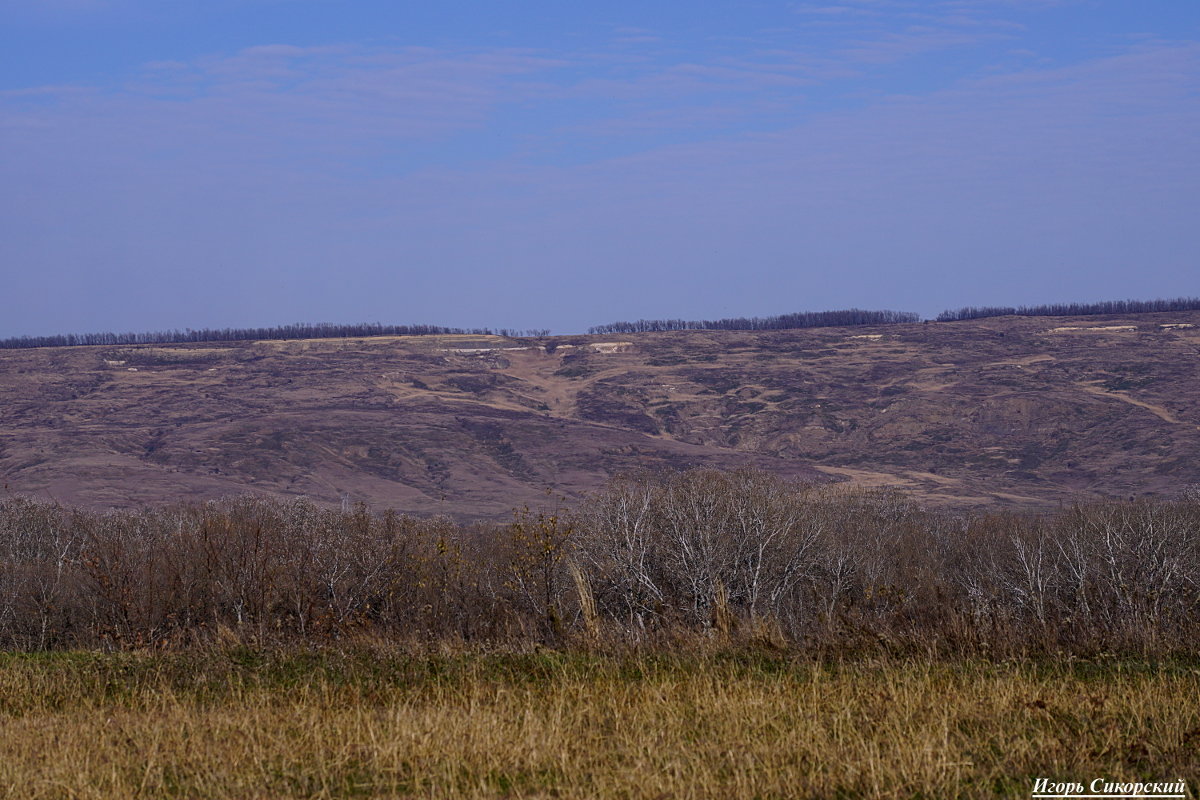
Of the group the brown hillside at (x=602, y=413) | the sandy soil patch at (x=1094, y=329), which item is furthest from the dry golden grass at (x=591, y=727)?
the sandy soil patch at (x=1094, y=329)

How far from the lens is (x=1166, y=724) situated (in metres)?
6.55

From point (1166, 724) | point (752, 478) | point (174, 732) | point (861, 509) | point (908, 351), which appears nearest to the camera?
point (1166, 724)

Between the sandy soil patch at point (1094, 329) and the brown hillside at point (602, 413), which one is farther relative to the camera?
the sandy soil patch at point (1094, 329)

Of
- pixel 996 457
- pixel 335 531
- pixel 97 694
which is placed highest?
pixel 97 694

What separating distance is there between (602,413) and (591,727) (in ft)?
394

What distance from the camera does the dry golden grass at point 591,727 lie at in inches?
234

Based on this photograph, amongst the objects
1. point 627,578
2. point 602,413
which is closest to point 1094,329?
point 602,413

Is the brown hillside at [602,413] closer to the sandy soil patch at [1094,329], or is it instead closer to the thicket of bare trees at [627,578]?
the sandy soil patch at [1094,329]

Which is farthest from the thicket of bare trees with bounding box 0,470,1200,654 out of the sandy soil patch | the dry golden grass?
the sandy soil patch

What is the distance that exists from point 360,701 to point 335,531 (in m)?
24.4

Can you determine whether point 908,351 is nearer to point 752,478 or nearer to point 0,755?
point 752,478

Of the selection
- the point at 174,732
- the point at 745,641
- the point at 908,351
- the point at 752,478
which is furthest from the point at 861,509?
the point at 908,351

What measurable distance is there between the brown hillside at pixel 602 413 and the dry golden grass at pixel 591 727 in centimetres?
7925

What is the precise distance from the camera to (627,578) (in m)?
26.3
